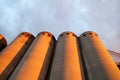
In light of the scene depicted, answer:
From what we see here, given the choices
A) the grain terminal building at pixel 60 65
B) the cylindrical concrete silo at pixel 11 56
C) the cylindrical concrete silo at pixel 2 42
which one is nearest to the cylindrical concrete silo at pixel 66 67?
the grain terminal building at pixel 60 65

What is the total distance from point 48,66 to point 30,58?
77 centimetres

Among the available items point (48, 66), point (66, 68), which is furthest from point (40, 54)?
point (66, 68)

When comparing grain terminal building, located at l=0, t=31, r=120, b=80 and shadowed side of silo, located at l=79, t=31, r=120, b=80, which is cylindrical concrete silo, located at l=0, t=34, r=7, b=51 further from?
shadowed side of silo, located at l=79, t=31, r=120, b=80

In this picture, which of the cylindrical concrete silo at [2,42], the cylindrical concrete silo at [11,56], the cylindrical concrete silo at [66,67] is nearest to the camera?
the cylindrical concrete silo at [66,67]

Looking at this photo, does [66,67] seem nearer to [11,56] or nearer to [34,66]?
[34,66]

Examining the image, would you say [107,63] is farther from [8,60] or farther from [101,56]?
[8,60]

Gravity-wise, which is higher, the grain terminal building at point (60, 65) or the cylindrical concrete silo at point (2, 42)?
the cylindrical concrete silo at point (2, 42)

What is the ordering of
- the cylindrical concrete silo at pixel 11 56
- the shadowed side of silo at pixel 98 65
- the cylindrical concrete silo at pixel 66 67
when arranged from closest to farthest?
the shadowed side of silo at pixel 98 65
the cylindrical concrete silo at pixel 66 67
the cylindrical concrete silo at pixel 11 56

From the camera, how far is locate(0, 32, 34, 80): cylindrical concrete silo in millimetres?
6660

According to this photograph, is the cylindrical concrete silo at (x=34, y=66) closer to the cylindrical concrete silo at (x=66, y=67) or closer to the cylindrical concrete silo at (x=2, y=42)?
the cylindrical concrete silo at (x=66, y=67)

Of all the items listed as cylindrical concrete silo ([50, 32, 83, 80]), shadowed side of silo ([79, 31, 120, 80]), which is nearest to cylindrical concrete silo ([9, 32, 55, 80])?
cylindrical concrete silo ([50, 32, 83, 80])

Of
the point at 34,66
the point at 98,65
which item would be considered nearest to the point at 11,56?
the point at 34,66

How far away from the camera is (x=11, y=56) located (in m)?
7.71

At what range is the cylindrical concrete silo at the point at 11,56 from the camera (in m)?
6.66
